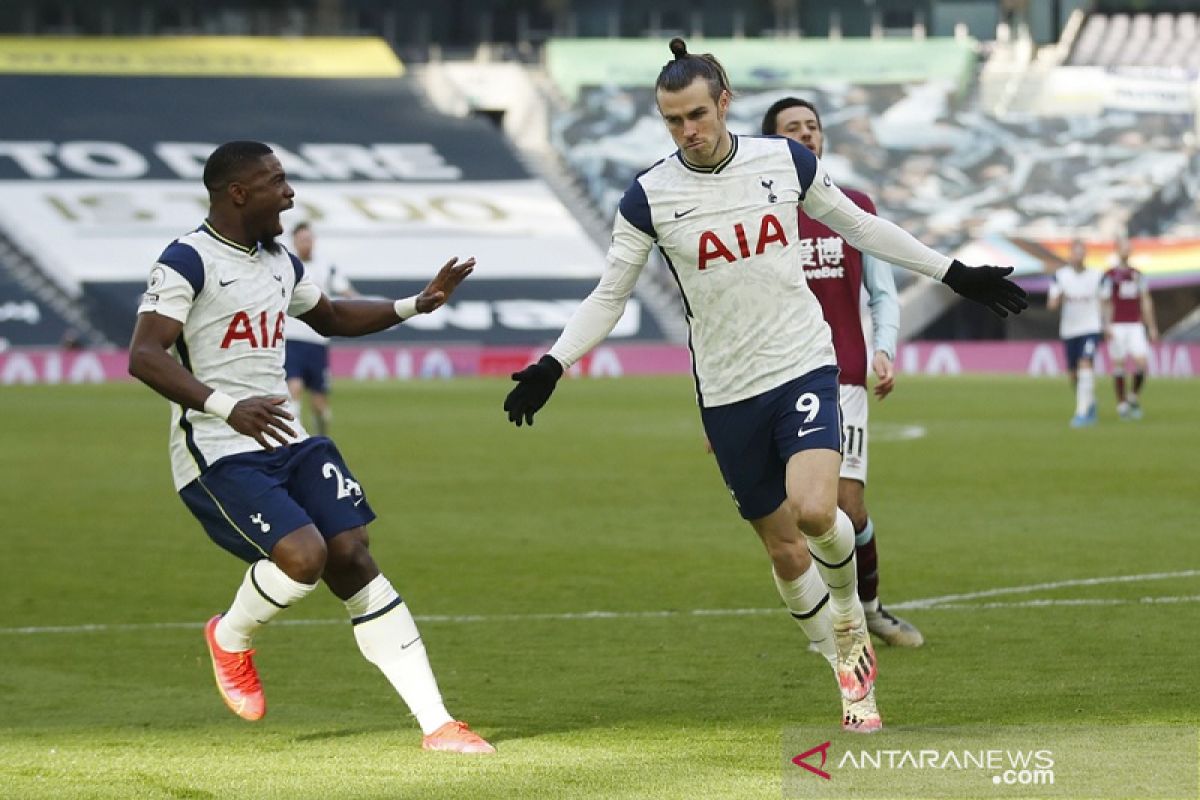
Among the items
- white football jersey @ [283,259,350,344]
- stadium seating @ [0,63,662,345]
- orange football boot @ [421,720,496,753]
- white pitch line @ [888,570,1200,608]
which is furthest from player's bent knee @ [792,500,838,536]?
stadium seating @ [0,63,662,345]

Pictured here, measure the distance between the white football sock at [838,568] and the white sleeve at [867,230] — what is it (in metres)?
0.97

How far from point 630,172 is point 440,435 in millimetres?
33158

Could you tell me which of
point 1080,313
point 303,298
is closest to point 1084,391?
point 1080,313

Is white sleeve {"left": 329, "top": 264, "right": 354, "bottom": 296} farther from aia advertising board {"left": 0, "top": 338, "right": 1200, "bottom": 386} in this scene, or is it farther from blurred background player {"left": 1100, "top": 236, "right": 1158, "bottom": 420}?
aia advertising board {"left": 0, "top": 338, "right": 1200, "bottom": 386}

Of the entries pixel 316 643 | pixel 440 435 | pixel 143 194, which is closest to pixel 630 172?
pixel 143 194

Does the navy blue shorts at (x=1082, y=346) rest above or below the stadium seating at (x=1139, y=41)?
above

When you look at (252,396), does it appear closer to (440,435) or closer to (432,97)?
(440,435)

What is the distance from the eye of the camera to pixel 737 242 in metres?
7.31

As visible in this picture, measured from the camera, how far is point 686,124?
7.18 metres

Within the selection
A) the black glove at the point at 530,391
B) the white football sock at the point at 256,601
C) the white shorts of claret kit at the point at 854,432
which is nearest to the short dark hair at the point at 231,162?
the black glove at the point at 530,391

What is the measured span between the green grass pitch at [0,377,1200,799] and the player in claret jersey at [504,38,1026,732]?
664mm

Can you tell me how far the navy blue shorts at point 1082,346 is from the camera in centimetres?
2567

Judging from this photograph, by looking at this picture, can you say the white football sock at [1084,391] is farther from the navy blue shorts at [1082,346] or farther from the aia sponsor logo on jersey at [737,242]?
the aia sponsor logo on jersey at [737,242]

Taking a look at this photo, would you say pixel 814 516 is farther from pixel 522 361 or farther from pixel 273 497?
pixel 522 361
